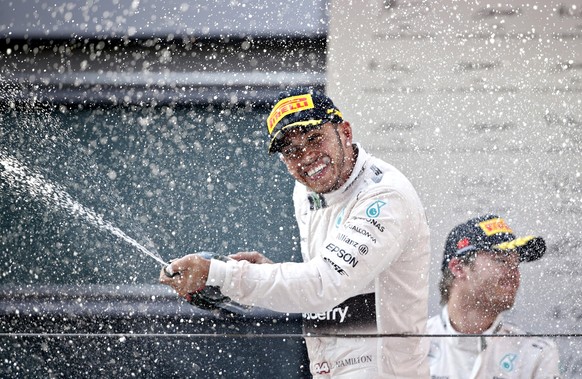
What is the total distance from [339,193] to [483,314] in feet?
0.63

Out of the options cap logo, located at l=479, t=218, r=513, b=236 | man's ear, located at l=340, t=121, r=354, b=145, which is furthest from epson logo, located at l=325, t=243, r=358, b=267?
cap logo, located at l=479, t=218, r=513, b=236

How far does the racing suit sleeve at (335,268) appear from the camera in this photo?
2.28ft

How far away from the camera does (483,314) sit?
0.80 metres

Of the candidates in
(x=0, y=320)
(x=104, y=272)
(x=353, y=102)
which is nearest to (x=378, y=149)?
(x=353, y=102)

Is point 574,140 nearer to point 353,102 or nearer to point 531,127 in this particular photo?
point 531,127

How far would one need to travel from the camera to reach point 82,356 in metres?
0.83

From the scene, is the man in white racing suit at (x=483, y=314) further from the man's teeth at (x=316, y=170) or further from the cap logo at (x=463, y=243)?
the man's teeth at (x=316, y=170)

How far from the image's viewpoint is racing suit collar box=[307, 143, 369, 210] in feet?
2.44

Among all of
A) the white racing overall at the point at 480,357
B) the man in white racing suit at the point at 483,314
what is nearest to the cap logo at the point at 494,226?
the man in white racing suit at the point at 483,314

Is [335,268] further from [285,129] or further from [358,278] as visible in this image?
[285,129]

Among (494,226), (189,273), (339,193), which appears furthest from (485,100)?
(189,273)

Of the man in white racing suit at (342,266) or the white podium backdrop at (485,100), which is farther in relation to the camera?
the white podium backdrop at (485,100)

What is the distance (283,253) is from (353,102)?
0.58ft

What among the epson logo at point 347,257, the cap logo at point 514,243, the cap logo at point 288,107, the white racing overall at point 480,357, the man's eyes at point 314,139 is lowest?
the white racing overall at point 480,357
